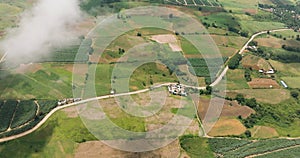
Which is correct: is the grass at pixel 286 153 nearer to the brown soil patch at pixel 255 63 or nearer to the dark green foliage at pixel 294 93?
the dark green foliage at pixel 294 93

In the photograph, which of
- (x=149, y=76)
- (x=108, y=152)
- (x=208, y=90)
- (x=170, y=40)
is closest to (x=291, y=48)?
(x=170, y=40)

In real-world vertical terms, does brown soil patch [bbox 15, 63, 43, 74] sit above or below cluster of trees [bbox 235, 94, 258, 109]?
above

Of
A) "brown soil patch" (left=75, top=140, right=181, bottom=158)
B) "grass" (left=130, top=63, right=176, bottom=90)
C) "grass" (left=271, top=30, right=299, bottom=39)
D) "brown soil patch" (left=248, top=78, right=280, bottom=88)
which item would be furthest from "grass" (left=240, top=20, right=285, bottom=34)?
"brown soil patch" (left=75, top=140, right=181, bottom=158)

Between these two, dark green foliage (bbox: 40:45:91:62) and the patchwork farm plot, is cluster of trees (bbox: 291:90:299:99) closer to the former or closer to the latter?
dark green foliage (bbox: 40:45:91:62)

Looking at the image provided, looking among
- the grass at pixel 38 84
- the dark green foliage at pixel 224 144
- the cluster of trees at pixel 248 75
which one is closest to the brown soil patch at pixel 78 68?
the grass at pixel 38 84

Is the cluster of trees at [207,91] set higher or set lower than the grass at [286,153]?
higher

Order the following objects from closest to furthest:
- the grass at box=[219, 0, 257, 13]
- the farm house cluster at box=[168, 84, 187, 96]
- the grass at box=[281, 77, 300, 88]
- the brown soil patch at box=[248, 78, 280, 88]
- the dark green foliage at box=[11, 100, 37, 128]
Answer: the dark green foliage at box=[11, 100, 37, 128] < the farm house cluster at box=[168, 84, 187, 96] < the brown soil patch at box=[248, 78, 280, 88] < the grass at box=[281, 77, 300, 88] < the grass at box=[219, 0, 257, 13]

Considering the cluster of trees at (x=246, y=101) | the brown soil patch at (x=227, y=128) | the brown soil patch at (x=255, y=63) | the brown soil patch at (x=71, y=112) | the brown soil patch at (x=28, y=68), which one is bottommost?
the brown soil patch at (x=227, y=128)
